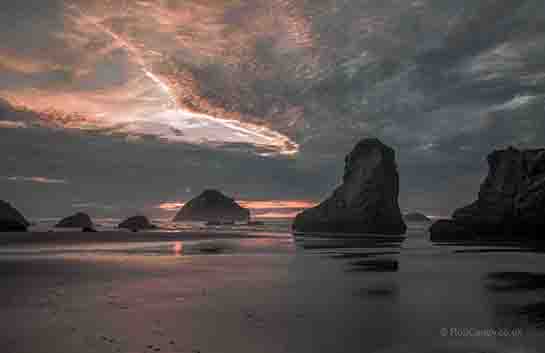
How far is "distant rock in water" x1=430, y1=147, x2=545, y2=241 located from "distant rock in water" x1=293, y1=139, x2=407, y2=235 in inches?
1455

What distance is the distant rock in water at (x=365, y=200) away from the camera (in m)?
119

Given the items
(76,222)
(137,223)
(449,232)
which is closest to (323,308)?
(449,232)

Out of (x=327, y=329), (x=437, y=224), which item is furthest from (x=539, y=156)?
(x=327, y=329)

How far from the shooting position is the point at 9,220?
106m

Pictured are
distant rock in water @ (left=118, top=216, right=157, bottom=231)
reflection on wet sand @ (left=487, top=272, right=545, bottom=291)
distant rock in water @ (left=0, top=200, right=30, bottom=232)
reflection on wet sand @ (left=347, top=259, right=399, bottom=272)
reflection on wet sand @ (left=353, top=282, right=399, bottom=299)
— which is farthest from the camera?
distant rock in water @ (left=118, top=216, right=157, bottom=231)

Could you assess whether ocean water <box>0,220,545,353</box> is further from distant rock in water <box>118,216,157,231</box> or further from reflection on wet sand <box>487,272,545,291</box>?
distant rock in water <box>118,216,157,231</box>

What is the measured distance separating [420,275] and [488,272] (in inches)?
245

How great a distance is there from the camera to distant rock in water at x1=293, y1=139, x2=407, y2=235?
4692 inches

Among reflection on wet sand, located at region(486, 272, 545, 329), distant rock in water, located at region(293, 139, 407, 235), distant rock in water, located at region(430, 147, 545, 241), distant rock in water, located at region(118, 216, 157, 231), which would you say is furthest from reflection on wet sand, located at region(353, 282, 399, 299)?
distant rock in water, located at region(118, 216, 157, 231)

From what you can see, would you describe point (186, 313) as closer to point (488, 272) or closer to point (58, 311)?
point (58, 311)

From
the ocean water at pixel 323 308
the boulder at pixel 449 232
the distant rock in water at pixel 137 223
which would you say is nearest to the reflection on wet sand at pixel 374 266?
the ocean water at pixel 323 308

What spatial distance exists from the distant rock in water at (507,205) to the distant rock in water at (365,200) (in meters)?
37.0

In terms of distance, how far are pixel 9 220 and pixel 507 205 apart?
124 meters

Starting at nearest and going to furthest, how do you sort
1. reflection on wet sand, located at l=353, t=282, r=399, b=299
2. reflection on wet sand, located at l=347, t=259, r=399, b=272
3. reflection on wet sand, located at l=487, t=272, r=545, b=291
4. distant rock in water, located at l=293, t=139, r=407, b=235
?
reflection on wet sand, located at l=353, t=282, r=399, b=299 → reflection on wet sand, located at l=487, t=272, r=545, b=291 → reflection on wet sand, located at l=347, t=259, r=399, b=272 → distant rock in water, located at l=293, t=139, r=407, b=235
